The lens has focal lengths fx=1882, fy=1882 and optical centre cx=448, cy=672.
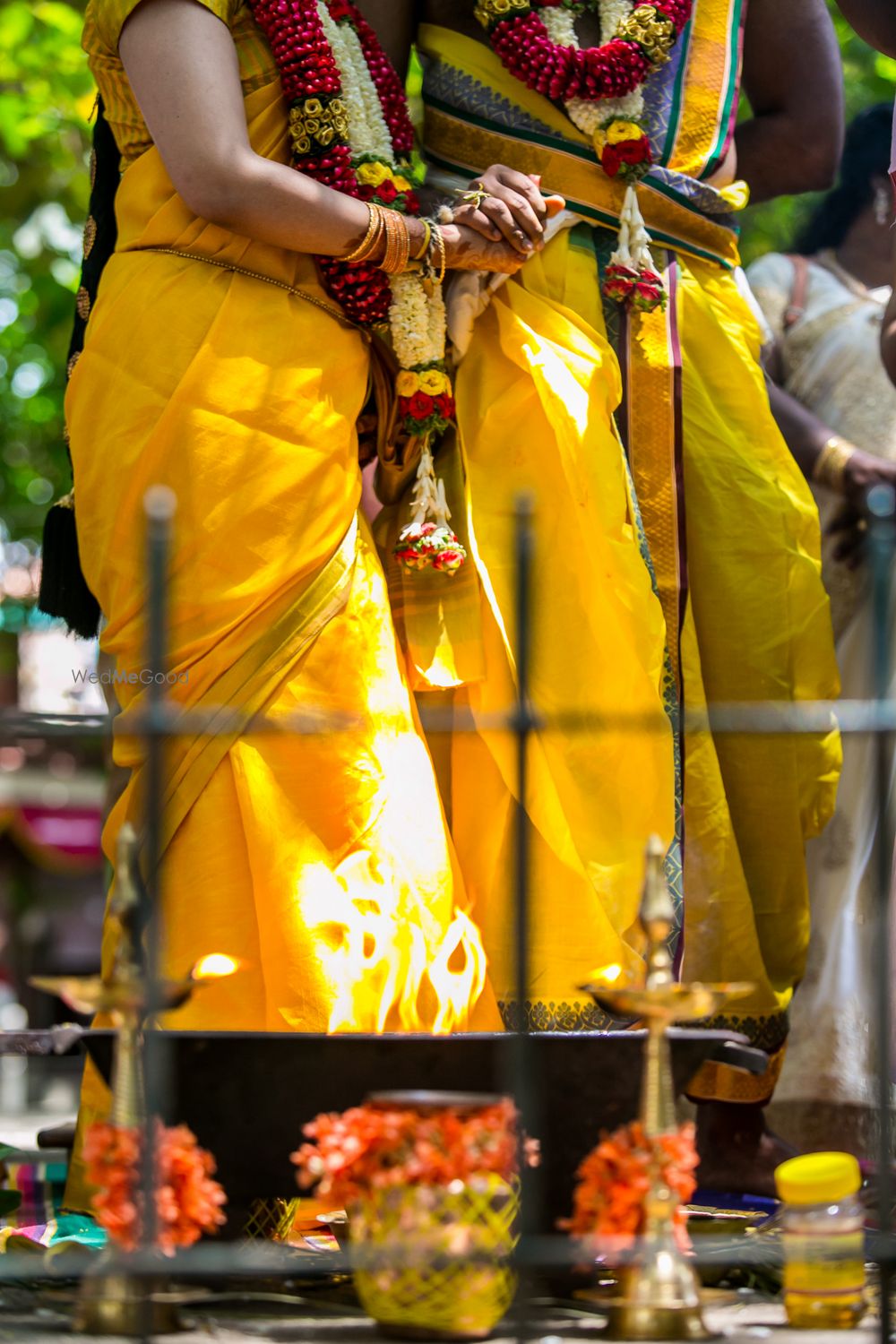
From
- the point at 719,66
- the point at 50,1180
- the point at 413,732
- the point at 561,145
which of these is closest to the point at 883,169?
the point at 719,66

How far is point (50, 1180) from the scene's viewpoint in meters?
3.60

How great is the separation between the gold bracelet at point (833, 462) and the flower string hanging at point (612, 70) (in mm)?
807

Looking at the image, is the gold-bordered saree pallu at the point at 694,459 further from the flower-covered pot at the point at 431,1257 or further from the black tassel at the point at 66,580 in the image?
the flower-covered pot at the point at 431,1257

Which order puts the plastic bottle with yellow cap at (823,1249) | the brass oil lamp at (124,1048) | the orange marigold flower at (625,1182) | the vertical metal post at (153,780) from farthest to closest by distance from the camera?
the plastic bottle with yellow cap at (823,1249) < the orange marigold flower at (625,1182) < the brass oil lamp at (124,1048) < the vertical metal post at (153,780)

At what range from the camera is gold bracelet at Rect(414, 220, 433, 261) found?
128 inches

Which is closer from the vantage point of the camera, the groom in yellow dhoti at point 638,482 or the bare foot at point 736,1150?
the groom in yellow dhoti at point 638,482

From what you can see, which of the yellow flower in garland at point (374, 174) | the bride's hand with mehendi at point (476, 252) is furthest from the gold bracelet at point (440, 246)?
the yellow flower in garland at point (374, 174)

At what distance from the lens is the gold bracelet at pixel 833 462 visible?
13.7 feet

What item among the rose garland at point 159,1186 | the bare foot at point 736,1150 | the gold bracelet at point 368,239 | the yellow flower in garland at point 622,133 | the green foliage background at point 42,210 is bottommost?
the bare foot at point 736,1150

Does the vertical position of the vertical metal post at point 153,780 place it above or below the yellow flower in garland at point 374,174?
below

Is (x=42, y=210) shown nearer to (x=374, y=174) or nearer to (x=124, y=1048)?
(x=374, y=174)

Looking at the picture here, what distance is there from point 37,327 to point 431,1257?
6698mm

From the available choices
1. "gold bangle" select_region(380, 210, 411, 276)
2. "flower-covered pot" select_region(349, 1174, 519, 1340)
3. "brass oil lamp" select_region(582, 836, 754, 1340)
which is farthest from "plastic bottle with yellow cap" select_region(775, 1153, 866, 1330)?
"gold bangle" select_region(380, 210, 411, 276)

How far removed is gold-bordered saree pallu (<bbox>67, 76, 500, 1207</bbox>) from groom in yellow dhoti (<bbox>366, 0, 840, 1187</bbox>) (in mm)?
237
